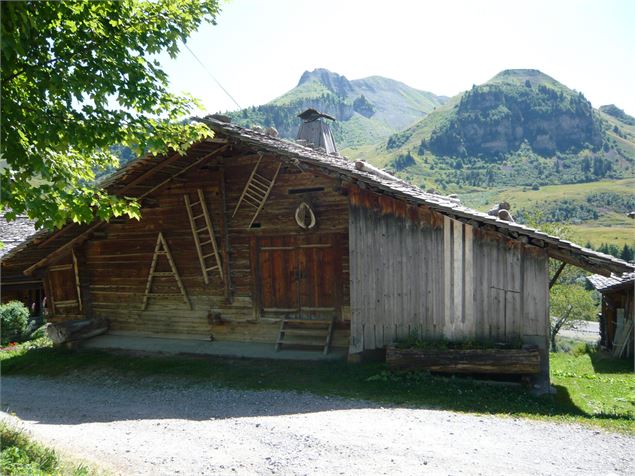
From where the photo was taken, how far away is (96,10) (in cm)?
592

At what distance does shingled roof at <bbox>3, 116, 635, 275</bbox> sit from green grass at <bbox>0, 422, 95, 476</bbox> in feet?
21.2

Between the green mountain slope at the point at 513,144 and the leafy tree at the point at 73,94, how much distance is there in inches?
5009

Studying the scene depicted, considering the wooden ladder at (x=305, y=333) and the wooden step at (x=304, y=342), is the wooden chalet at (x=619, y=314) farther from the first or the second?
the wooden step at (x=304, y=342)

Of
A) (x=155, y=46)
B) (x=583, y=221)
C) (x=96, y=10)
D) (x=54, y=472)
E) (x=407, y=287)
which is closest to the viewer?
(x=54, y=472)

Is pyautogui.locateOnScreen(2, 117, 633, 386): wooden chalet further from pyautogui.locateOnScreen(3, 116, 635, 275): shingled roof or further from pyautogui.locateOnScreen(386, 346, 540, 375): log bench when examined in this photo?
pyautogui.locateOnScreen(386, 346, 540, 375): log bench

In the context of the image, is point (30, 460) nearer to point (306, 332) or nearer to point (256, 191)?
point (306, 332)

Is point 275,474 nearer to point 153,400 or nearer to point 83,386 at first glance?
point 153,400

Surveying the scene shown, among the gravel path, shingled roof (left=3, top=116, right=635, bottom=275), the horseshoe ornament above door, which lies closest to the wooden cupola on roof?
shingled roof (left=3, top=116, right=635, bottom=275)

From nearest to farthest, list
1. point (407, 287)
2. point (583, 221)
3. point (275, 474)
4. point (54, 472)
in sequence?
point (54, 472), point (275, 474), point (407, 287), point (583, 221)

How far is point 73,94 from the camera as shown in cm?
557

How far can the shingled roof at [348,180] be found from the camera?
843 centimetres

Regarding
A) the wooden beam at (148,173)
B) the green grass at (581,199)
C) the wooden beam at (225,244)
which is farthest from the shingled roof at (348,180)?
the green grass at (581,199)

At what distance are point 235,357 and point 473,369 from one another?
5564mm

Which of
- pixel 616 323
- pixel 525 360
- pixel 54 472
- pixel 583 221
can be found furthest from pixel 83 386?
pixel 583 221
